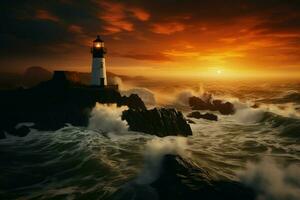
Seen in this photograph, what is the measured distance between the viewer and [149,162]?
1623 cm

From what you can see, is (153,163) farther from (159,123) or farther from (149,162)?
(159,123)

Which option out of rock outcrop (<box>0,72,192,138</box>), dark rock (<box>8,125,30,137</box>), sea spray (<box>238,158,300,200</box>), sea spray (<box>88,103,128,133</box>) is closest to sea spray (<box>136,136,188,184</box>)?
sea spray (<box>238,158,300,200</box>)

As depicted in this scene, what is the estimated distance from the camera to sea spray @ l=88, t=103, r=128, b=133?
29078 mm

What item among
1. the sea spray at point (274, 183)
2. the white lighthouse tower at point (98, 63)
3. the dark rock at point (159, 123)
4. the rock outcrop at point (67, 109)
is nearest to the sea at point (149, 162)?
the sea spray at point (274, 183)

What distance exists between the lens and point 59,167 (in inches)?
733

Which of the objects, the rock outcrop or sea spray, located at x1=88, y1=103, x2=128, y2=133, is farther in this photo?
sea spray, located at x1=88, y1=103, x2=128, y2=133

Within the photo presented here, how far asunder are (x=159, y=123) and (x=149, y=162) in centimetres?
1131

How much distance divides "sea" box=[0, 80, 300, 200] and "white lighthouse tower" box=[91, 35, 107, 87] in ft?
17.1

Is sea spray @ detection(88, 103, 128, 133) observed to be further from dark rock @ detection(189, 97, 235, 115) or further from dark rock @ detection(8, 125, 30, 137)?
dark rock @ detection(189, 97, 235, 115)

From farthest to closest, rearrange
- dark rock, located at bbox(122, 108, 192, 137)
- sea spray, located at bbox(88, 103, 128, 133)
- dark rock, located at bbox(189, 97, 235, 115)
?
dark rock, located at bbox(189, 97, 235, 115), sea spray, located at bbox(88, 103, 128, 133), dark rock, located at bbox(122, 108, 192, 137)

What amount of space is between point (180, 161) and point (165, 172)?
0.84 metres

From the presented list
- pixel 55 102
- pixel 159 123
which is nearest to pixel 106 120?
pixel 159 123

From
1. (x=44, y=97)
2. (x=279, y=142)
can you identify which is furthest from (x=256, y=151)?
(x=44, y=97)

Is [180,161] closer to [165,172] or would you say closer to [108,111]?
[165,172]
